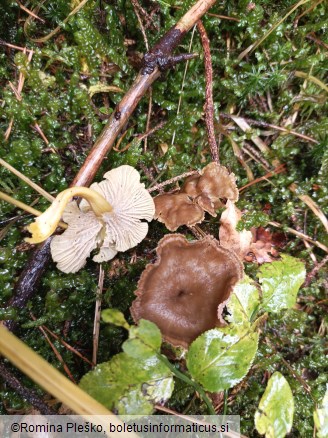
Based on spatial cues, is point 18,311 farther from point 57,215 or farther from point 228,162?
point 228,162

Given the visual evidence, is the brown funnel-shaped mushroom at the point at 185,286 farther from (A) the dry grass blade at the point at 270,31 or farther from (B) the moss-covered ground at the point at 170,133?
(A) the dry grass blade at the point at 270,31

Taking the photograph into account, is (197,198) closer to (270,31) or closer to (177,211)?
(177,211)

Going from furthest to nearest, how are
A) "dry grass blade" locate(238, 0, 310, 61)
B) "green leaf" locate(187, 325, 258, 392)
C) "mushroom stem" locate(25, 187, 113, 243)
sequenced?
"dry grass blade" locate(238, 0, 310, 61) → "green leaf" locate(187, 325, 258, 392) → "mushroom stem" locate(25, 187, 113, 243)

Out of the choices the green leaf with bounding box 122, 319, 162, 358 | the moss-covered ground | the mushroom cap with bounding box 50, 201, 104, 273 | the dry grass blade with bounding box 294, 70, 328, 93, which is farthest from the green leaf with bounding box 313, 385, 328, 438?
the dry grass blade with bounding box 294, 70, 328, 93

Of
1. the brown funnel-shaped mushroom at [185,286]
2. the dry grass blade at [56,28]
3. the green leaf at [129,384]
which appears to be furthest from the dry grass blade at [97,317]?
the dry grass blade at [56,28]

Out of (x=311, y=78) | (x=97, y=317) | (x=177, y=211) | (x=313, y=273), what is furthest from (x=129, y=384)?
(x=311, y=78)

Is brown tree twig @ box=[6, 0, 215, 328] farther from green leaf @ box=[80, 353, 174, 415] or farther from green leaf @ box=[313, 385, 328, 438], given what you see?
green leaf @ box=[313, 385, 328, 438]
